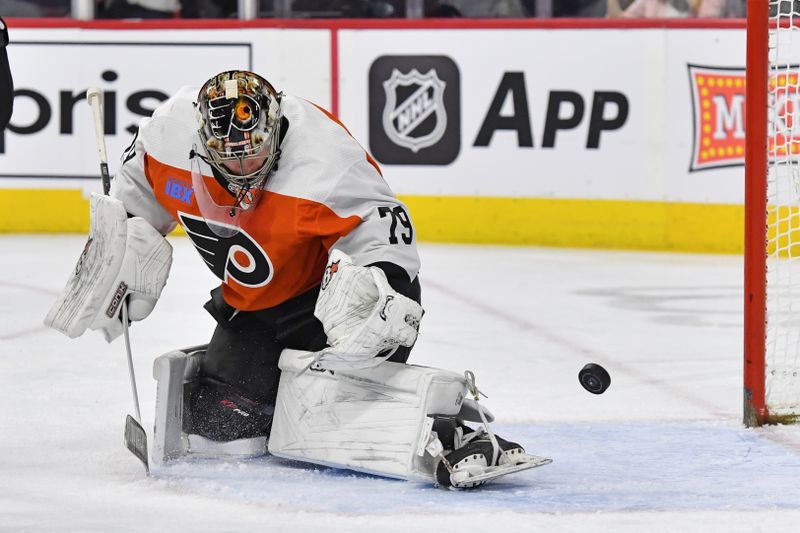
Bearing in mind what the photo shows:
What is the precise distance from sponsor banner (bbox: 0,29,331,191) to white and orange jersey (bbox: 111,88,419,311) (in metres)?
3.76

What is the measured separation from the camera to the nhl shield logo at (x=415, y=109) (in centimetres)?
641

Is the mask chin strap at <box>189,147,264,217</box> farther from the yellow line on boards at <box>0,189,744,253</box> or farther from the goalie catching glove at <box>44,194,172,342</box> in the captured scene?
the yellow line on boards at <box>0,189,744,253</box>

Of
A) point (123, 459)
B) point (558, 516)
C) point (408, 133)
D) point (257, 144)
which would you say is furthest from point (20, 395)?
point (408, 133)

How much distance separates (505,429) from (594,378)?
450 mm

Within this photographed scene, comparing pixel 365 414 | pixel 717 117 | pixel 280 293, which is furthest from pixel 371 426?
pixel 717 117

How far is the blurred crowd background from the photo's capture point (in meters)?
6.36

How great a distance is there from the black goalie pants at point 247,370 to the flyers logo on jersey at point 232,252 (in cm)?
A: 10

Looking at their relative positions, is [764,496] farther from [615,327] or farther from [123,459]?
[615,327]

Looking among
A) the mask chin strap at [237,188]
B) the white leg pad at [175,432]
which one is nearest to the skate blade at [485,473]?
the white leg pad at [175,432]

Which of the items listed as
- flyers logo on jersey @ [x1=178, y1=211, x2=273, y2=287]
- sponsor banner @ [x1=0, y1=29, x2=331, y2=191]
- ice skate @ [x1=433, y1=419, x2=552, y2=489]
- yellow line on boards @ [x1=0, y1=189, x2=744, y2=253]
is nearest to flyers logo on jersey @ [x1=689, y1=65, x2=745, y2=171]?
yellow line on boards @ [x1=0, y1=189, x2=744, y2=253]

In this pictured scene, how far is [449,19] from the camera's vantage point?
255 inches

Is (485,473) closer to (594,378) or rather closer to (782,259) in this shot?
(594,378)

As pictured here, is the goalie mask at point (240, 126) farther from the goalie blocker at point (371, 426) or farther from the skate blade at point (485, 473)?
the skate blade at point (485, 473)

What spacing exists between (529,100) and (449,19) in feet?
1.74
